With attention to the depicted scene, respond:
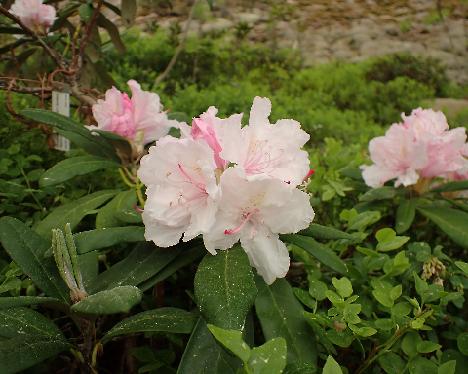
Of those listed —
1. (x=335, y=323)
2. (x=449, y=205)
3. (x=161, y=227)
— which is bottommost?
(x=449, y=205)

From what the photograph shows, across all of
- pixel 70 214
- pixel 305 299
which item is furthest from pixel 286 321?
pixel 70 214

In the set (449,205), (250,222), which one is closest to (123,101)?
(250,222)

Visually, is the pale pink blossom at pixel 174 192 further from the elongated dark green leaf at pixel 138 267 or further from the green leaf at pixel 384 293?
the green leaf at pixel 384 293

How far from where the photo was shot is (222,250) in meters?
0.83

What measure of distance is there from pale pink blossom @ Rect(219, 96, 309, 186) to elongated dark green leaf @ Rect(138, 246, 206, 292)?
184 mm

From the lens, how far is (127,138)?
4.24 ft

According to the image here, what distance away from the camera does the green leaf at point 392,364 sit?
0.84 m

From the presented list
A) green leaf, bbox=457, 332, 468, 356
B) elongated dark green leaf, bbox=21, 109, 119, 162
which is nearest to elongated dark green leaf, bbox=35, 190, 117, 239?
elongated dark green leaf, bbox=21, 109, 119, 162

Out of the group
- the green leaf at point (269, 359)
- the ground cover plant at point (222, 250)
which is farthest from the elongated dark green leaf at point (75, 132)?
the green leaf at point (269, 359)

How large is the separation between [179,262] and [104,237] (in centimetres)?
14

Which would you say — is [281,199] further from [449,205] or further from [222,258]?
[449,205]

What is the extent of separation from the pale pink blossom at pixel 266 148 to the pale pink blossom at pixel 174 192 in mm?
58

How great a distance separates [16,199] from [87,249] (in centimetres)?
60

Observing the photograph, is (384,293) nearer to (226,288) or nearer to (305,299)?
(305,299)
